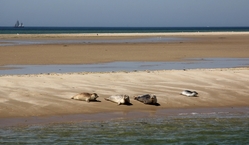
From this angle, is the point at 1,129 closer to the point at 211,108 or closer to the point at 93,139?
the point at 93,139

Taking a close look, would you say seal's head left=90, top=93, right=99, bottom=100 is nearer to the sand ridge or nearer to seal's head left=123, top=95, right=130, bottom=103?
the sand ridge

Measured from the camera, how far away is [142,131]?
9922 millimetres

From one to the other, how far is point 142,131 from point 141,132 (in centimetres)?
9

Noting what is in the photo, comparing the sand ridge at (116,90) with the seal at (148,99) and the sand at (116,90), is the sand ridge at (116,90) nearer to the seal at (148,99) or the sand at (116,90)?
the sand at (116,90)

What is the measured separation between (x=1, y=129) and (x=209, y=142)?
401 cm

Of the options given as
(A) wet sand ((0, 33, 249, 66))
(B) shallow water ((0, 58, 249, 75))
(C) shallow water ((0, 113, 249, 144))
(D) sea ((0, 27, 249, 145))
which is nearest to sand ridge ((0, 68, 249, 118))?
(D) sea ((0, 27, 249, 145))

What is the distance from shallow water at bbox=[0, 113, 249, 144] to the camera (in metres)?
9.16

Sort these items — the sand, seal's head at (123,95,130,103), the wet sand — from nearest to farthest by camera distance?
the sand
seal's head at (123,95,130,103)
the wet sand

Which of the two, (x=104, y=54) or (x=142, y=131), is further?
(x=104, y=54)

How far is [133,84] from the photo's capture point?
14.7 metres

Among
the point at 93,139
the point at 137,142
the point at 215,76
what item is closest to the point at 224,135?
the point at 137,142

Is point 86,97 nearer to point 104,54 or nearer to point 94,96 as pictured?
point 94,96

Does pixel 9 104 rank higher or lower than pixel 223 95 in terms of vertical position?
lower

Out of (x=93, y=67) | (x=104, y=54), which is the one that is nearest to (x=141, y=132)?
(x=93, y=67)
